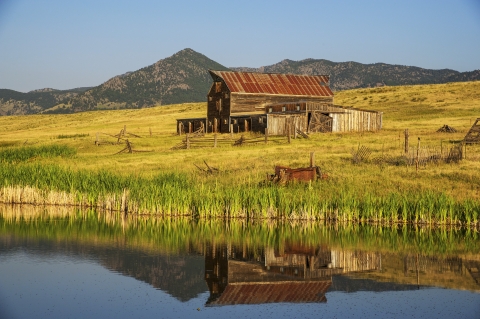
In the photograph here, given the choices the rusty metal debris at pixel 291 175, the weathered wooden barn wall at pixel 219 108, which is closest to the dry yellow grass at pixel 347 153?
the rusty metal debris at pixel 291 175

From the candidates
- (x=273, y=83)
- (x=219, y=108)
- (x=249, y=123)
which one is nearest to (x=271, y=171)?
(x=249, y=123)

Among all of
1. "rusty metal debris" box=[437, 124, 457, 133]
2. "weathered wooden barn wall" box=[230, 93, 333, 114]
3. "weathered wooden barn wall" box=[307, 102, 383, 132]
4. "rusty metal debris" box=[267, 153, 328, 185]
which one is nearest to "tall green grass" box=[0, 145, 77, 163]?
"weathered wooden barn wall" box=[230, 93, 333, 114]

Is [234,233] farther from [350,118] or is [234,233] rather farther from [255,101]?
[255,101]

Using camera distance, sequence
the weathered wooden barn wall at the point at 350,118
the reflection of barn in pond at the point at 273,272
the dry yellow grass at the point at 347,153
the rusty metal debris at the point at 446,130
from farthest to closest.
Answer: the weathered wooden barn wall at the point at 350,118
the rusty metal debris at the point at 446,130
the dry yellow grass at the point at 347,153
the reflection of barn in pond at the point at 273,272

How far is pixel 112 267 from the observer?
2177 cm

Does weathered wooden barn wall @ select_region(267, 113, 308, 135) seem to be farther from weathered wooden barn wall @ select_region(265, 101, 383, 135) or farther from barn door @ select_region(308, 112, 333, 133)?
barn door @ select_region(308, 112, 333, 133)

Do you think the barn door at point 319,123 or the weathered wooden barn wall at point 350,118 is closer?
the barn door at point 319,123

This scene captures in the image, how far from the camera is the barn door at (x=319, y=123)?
62562 millimetres

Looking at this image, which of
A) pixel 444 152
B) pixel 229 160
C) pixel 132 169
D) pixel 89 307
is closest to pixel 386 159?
pixel 444 152

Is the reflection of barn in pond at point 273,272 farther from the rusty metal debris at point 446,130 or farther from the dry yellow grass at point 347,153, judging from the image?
the rusty metal debris at point 446,130

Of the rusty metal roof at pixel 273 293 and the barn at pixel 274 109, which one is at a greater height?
the barn at pixel 274 109

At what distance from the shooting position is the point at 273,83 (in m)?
75.0

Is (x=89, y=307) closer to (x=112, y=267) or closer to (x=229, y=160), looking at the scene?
(x=112, y=267)

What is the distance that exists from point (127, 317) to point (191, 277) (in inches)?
181
